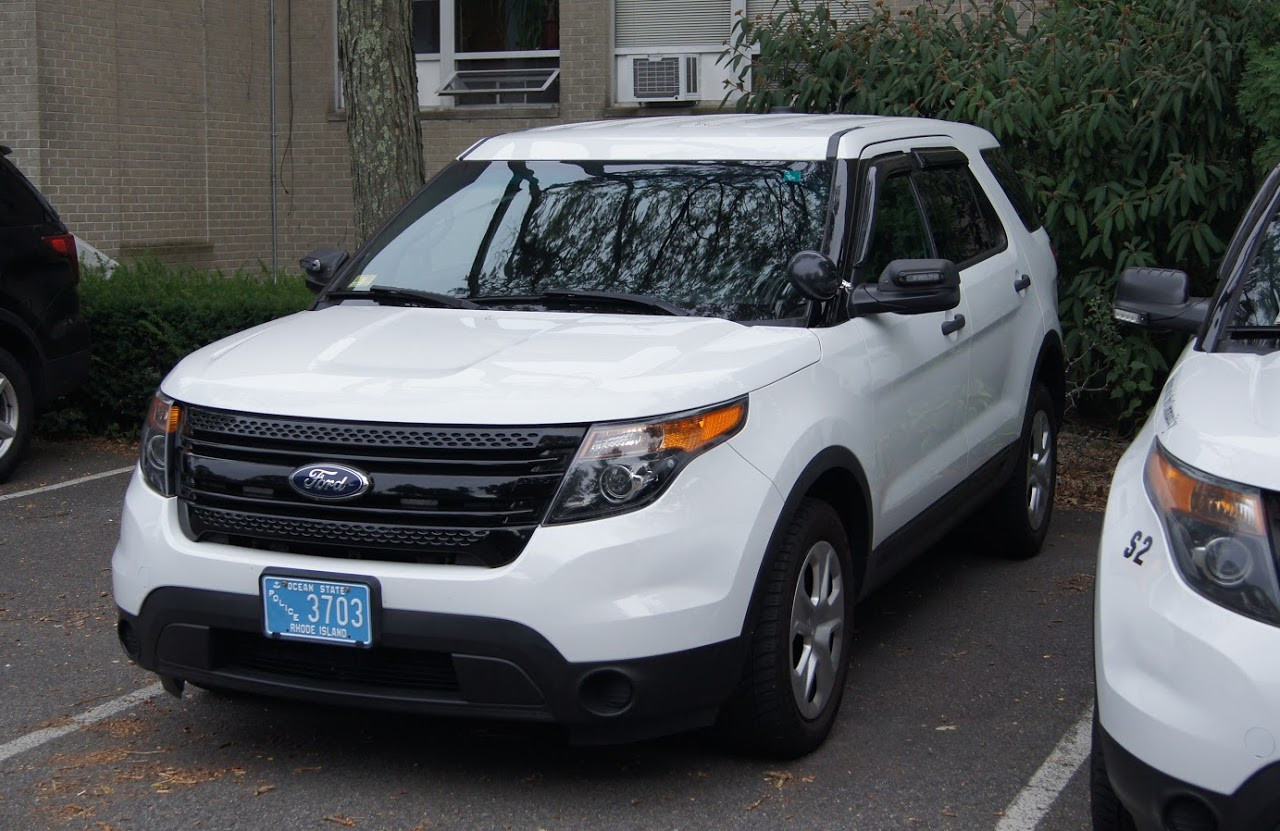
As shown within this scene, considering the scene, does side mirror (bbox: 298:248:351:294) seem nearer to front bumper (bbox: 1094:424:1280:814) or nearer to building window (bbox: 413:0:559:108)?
front bumper (bbox: 1094:424:1280:814)

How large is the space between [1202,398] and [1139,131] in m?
5.86

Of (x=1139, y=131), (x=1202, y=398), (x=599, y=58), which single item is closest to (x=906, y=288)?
(x=1202, y=398)

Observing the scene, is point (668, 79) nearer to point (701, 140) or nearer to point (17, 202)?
point (17, 202)

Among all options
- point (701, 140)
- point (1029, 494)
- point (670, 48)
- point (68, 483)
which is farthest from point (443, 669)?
point (670, 48)

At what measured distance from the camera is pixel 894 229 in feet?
17.4

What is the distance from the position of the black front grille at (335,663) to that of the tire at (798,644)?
0.83 metres

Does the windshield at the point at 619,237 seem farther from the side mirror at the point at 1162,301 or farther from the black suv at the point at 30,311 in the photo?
the black suv at the point at 30,311

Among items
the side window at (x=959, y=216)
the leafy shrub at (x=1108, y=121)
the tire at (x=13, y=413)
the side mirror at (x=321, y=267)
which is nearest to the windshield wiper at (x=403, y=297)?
the side mirror at (x=321, y=267)

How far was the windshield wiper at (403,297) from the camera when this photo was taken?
492 centimetres

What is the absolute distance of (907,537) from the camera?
5.20 m

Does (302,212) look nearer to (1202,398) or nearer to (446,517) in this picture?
(446,517)

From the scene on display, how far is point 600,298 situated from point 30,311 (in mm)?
4797

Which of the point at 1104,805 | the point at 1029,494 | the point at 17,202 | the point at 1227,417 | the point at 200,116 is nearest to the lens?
the point at 1227,417

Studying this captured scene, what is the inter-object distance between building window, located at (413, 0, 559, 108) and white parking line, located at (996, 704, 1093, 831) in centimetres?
1130
